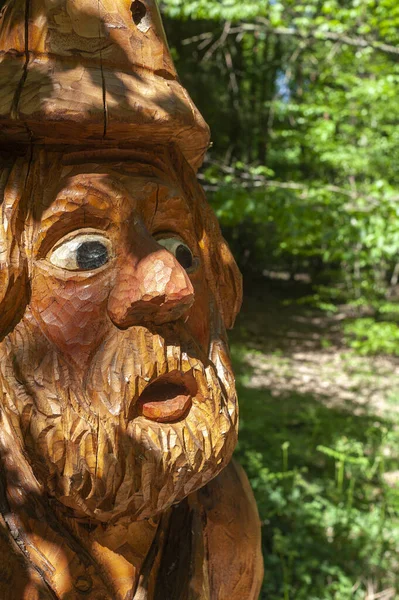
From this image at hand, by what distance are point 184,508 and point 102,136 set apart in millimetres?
831

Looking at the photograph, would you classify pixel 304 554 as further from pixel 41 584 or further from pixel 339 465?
pixel 41 584

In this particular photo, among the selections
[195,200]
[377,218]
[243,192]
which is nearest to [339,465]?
[377,218]

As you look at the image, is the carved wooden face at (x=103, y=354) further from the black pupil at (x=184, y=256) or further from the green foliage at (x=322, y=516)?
the green foliage at (x=322, y=516)

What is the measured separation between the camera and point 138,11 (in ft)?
4.07

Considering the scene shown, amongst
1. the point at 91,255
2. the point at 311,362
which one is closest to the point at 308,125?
the point at 311,362

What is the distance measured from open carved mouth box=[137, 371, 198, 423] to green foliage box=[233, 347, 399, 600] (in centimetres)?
174

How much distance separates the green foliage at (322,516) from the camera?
9.38 feet

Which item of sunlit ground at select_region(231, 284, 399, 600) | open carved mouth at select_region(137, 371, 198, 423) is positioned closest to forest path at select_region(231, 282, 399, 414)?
sunlit ground at select_region(231, 284, 399, 600)

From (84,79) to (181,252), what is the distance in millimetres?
398

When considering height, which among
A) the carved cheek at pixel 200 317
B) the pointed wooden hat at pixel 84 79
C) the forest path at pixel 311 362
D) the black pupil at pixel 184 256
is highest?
the pointed wooden hat at pixel 84 79

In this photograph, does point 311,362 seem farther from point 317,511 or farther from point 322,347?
point 317,511

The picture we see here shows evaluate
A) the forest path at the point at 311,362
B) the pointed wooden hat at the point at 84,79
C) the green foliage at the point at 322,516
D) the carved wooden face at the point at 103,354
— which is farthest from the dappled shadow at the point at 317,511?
the pointed wooden hat at the point at 84,79

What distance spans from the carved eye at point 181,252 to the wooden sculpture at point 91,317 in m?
0.05

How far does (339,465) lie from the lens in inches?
130
